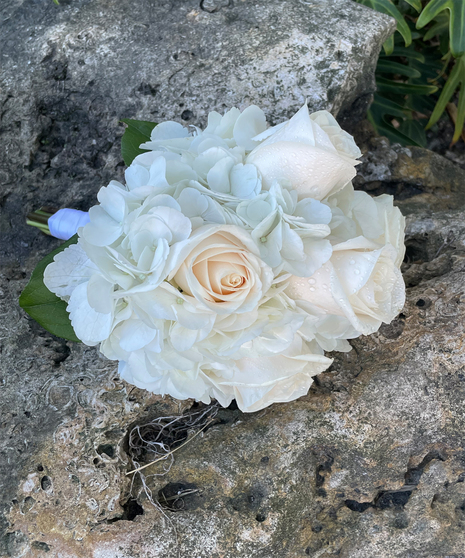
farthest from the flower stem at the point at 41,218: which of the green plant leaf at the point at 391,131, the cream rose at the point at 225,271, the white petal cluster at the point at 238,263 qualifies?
the green plant leaf at the point at 391,131

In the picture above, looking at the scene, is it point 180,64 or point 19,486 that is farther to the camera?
point 180,64

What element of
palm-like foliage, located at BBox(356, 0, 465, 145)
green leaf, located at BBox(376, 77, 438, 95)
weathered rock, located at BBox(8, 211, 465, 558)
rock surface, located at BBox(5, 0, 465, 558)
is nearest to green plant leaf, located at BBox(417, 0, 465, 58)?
palm-like foliage, located at BBox(356, 0, 465, 145)

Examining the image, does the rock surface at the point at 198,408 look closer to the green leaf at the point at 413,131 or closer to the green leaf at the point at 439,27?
the green leaf at the point at 439,27

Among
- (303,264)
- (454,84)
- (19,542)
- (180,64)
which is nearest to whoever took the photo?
(303,264)

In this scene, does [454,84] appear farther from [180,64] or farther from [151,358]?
[151,358]

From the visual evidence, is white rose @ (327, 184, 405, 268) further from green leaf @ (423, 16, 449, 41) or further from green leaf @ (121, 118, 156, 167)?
green leaf @ (423, 16, 449, 41)

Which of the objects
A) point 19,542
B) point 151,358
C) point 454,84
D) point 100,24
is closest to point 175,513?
point 19,542

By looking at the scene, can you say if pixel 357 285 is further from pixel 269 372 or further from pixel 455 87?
pixel 455 87
